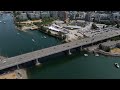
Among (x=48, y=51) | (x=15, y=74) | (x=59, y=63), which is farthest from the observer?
(x=48, y=51)

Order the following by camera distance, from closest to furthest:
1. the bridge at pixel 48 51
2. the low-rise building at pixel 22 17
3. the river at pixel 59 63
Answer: the river at pixel 59 63 → the bridge at pixel 48 51 → the low-rise building at pixel 22 17

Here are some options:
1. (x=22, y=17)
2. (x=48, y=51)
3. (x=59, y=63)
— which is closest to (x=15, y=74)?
(x=59, y=63)

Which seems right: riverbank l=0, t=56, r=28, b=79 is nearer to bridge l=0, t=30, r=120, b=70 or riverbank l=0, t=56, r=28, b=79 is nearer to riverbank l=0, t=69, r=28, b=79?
riverbank l=0, t=69, r=28, b=79

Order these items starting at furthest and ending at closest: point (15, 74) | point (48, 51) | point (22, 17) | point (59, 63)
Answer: point (22, 17) → point (48, 51) → point (59, 63) → point (15, 74)

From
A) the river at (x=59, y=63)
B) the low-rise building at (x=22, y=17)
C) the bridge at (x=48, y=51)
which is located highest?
the low-rise building at (x=22, y=17)

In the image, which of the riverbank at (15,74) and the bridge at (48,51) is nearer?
the riverbank at (15,74)

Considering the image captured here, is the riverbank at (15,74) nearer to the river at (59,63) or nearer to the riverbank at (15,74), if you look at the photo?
the riverbank at (15,74)

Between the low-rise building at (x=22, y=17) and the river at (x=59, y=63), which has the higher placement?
the low-rise building at (x=22, y=17)

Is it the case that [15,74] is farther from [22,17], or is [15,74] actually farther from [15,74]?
[22,17]

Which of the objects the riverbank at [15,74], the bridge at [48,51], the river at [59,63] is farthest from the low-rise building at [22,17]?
the riverbank at [15,74]
